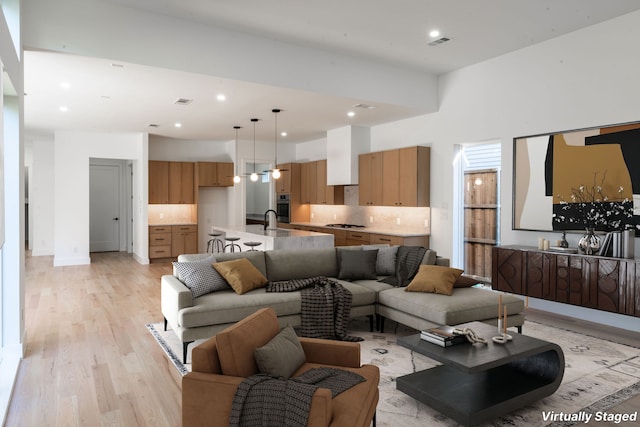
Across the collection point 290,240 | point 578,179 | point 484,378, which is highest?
point 578,179

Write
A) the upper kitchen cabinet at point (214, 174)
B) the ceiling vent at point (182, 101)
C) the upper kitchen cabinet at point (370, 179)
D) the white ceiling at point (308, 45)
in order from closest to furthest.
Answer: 1. the white ceiling at point (308, 45)
2. the ceiling vent at point (182, 101)
3. the upper kitchen cabinet at point (370, 179)
4. the upper kitchen cabinet at point (214, 174)

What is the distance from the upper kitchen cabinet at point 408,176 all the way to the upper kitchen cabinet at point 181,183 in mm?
4997

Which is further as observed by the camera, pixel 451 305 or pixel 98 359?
pixel 451 305

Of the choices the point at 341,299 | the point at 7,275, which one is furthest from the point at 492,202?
the point at 7,275

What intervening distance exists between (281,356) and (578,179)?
4.51 metres

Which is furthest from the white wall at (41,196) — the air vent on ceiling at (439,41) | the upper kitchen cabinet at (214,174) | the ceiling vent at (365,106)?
the air vent on ceiling at (439,41)

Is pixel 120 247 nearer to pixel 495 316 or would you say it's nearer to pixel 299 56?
pixel 299 56

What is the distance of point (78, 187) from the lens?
Result: 9.49m

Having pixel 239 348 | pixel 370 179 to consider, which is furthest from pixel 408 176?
pixel 239 348

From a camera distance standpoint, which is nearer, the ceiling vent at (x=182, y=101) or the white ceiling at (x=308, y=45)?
the white ceiling at (x=308, y=45)

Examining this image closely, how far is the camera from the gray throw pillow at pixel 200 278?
166 inches

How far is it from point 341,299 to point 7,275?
2950mm

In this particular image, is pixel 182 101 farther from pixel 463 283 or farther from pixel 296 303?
pixel 463 283

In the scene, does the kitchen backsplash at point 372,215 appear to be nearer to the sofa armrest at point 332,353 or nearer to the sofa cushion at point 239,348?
the sofa armrest at point 332,353
